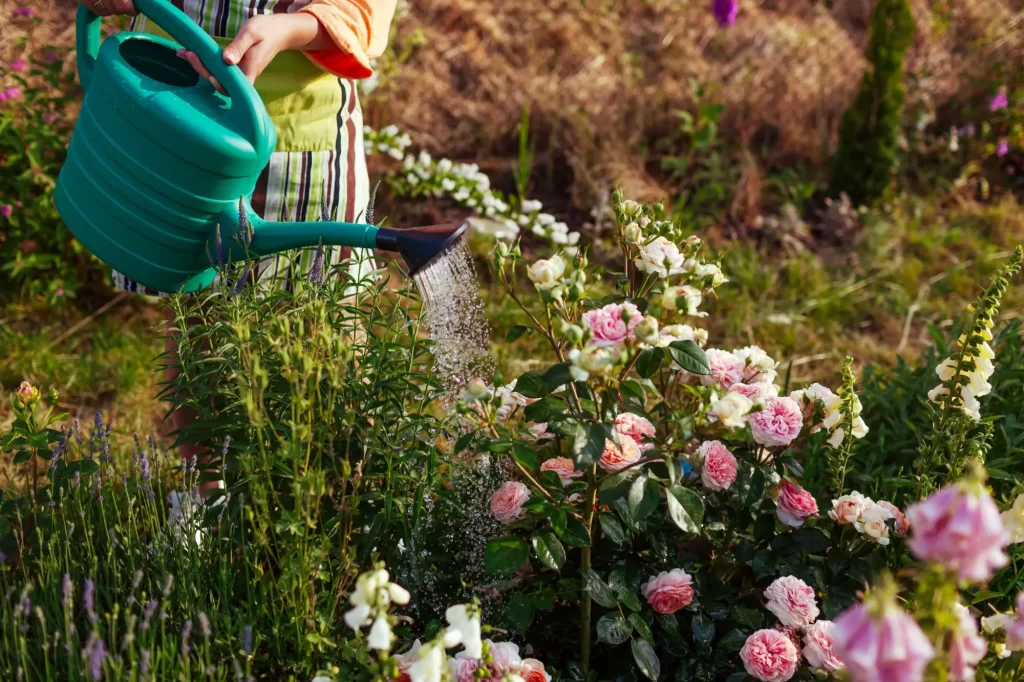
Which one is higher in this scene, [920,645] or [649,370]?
[920,645]

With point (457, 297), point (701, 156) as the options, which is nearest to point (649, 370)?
point (457, 297)

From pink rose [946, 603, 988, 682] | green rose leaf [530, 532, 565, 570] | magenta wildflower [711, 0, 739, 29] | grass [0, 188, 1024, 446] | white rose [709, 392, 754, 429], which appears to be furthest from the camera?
magenta wildflower [711, 0, 739, 29]

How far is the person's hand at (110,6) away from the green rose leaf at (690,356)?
98cm

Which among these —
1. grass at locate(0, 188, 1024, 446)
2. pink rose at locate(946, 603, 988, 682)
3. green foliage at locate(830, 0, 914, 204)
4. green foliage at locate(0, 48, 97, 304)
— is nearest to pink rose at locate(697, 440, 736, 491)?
pink rose at locate(946, 603, 988, 682)

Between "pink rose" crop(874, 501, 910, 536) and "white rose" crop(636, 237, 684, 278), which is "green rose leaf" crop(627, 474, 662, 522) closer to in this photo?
"white rose" crop(636, 237, 684, 278)

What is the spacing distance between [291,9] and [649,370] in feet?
2.89

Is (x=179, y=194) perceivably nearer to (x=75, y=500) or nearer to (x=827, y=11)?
(x=75, y=500)

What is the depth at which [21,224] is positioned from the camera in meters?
2.82

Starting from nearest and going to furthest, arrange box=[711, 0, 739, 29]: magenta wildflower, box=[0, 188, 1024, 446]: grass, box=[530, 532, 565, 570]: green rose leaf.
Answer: box=[530, 532, 565, 570]: green rose leaf → box=[0, 188, 1024, 446]: grass → box=[711, 0, 739, 29]: magenta wildflower

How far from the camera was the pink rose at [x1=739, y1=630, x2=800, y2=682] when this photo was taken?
1.46 m

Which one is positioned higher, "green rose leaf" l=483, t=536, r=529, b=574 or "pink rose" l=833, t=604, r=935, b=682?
"pink rose" l=833, t=604, r=935, b=682

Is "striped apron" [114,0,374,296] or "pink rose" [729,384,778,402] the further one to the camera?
"striped apron" [114,0,374,296]

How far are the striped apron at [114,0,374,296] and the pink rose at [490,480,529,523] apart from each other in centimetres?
46

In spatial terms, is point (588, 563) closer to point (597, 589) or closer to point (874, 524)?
point (597, 589)
